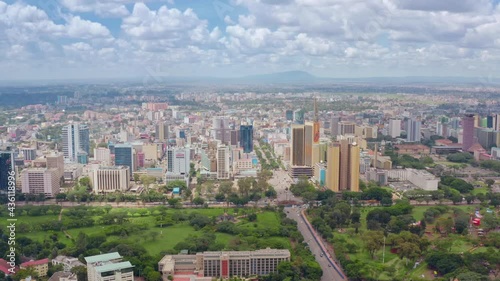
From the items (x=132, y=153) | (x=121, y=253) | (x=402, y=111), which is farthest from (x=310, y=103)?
(x=121, y=253)

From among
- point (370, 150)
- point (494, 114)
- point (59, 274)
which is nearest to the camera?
point (59, 274)

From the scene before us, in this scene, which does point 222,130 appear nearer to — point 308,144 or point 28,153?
point 308,144

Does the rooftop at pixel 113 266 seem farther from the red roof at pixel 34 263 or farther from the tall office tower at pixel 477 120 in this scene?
the tall office tower at pixel 477 120

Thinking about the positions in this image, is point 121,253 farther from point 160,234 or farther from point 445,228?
point 445,228

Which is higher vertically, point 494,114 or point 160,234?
point 494,114

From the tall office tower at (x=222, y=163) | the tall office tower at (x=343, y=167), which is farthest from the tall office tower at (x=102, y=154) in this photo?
the tall office tower at (x=343, y=167)

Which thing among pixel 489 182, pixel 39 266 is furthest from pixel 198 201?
pixel 489 182
